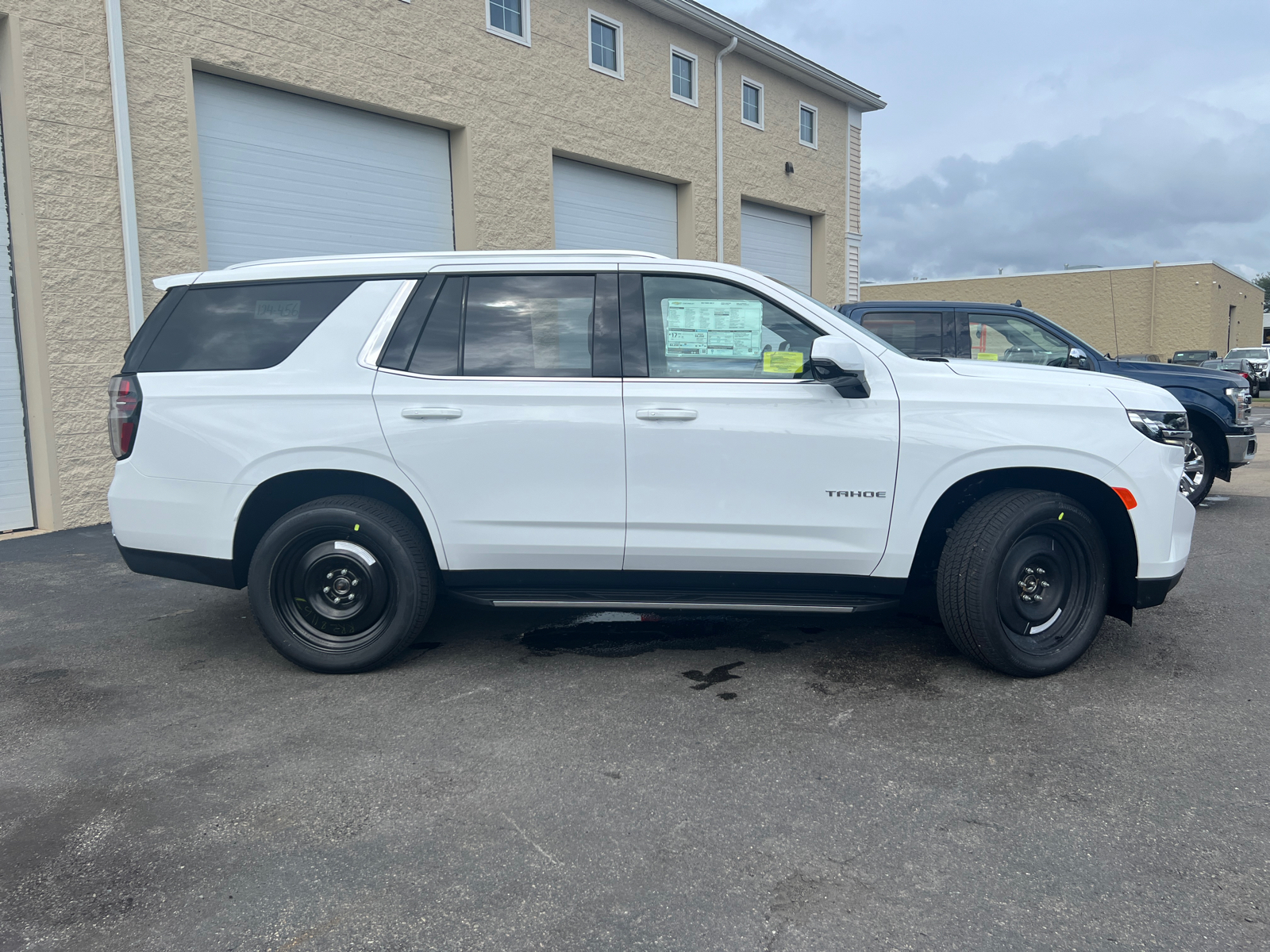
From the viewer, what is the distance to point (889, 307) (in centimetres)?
845

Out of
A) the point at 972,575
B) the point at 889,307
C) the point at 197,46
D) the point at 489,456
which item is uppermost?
the point at 197,46

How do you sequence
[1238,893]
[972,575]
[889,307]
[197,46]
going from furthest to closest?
[197,46], [889,307], [972,575], [1238,893]

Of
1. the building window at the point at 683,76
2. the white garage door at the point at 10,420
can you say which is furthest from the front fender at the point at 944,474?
the building window at the point at 683,76

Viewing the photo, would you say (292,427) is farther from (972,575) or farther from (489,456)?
(972,575)

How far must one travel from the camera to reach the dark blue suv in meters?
8.36

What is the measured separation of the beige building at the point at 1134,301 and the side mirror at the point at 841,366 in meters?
41.4

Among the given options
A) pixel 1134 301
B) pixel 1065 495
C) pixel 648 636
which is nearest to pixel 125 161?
pixel 648 636

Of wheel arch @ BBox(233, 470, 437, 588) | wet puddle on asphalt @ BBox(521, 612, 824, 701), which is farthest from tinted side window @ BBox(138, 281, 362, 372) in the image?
wet puddle on asphalt @ BBox(521, 612, 824, 701)

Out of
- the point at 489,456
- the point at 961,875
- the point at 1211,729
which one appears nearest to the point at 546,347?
the point at 489,456

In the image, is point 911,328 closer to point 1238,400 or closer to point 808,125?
point 1238,400

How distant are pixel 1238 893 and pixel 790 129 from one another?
17077mm

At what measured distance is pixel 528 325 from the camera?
4.27 m

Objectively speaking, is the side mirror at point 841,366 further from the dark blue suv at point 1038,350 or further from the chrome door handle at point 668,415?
the dark blue suv at point 1038,350

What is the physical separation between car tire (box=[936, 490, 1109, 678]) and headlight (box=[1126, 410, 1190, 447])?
43cm
